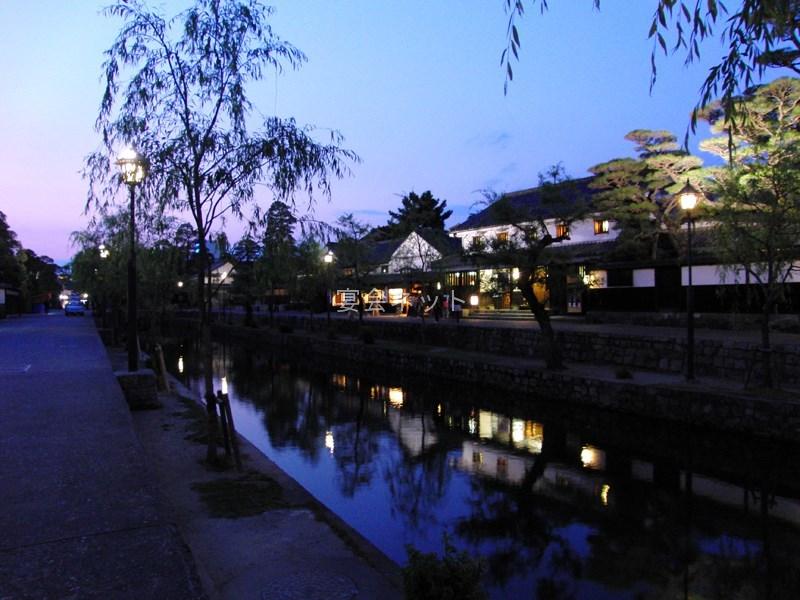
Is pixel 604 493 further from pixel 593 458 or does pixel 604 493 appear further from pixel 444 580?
pixel 444 580

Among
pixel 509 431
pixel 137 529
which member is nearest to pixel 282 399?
pixel 509 431

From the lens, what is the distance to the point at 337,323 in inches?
1486

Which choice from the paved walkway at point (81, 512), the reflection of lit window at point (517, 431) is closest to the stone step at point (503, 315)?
the reflection of lit window at point (517, 431)

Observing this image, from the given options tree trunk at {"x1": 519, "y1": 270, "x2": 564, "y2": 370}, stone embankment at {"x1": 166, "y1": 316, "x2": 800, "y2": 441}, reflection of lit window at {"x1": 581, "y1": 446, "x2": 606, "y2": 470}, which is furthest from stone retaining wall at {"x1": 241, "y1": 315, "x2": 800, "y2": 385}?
reflection of lit window at {"x1": 581, "y1": 446, "x2": 606, "y2": 470}

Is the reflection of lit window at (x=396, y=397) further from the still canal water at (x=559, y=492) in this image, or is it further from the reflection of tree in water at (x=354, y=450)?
the reflection of tree in water at (x=354, y=450)

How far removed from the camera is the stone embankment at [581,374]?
1212 cm

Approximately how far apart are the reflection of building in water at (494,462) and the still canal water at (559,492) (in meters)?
0.04

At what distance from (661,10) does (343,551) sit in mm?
5145

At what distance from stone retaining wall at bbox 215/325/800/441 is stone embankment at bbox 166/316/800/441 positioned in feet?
0.06

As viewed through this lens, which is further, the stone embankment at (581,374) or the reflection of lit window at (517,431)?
the reflection of lit window at (517,431)

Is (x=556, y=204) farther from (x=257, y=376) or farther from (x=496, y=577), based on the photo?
(x=257, y=376)

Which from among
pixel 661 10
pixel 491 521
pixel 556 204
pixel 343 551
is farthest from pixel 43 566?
pixel 556 204

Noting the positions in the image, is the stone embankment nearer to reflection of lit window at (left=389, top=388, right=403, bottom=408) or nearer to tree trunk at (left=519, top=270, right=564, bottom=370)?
tree trunk at (left=519, top=270, right=564, bottom=370)

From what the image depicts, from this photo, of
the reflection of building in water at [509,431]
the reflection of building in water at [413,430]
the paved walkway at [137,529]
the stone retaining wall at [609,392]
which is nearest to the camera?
the paved walkway at [137,529]
